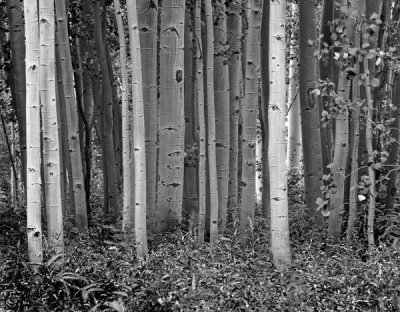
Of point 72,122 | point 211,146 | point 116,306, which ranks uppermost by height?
point 72,122

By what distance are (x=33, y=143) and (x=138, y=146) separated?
121cm

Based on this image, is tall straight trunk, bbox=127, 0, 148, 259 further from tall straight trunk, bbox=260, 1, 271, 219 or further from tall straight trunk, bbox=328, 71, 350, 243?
tall straight trunk, bbox=260, 1, 271, 219

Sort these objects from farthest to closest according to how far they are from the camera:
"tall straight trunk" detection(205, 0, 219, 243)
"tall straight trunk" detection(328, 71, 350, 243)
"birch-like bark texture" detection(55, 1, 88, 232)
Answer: "birch-like bark texture" detection(55, 1, 88, 232), "tall straight trunk" detection(205, 0, 219, 243), "tall straight trunk" detection(328, 71, 350, 243)

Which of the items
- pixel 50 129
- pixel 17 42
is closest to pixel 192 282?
Result: pixel 50 129

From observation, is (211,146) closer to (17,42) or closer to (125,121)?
(125,121)

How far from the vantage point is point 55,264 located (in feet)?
19.6

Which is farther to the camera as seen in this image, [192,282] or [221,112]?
[221,112]

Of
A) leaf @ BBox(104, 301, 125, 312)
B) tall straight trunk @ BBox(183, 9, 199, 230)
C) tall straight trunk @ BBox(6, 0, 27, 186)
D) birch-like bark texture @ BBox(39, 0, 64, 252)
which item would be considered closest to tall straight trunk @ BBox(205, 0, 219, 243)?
tall straight trunk @ BBox(183, 9, 199, 230)

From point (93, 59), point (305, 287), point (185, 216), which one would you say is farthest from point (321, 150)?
point (93, 59)

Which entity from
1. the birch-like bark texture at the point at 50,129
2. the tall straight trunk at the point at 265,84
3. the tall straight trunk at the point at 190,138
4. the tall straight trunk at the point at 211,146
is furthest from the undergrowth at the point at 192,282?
the tall straight trunk at the point at 265,84

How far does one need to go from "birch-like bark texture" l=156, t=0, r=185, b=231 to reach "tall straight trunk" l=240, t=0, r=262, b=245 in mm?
818

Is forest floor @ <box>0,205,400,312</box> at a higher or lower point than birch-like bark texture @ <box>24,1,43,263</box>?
lower

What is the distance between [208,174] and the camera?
866 centimetres

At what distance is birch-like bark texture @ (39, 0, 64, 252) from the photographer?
21.2 feet
